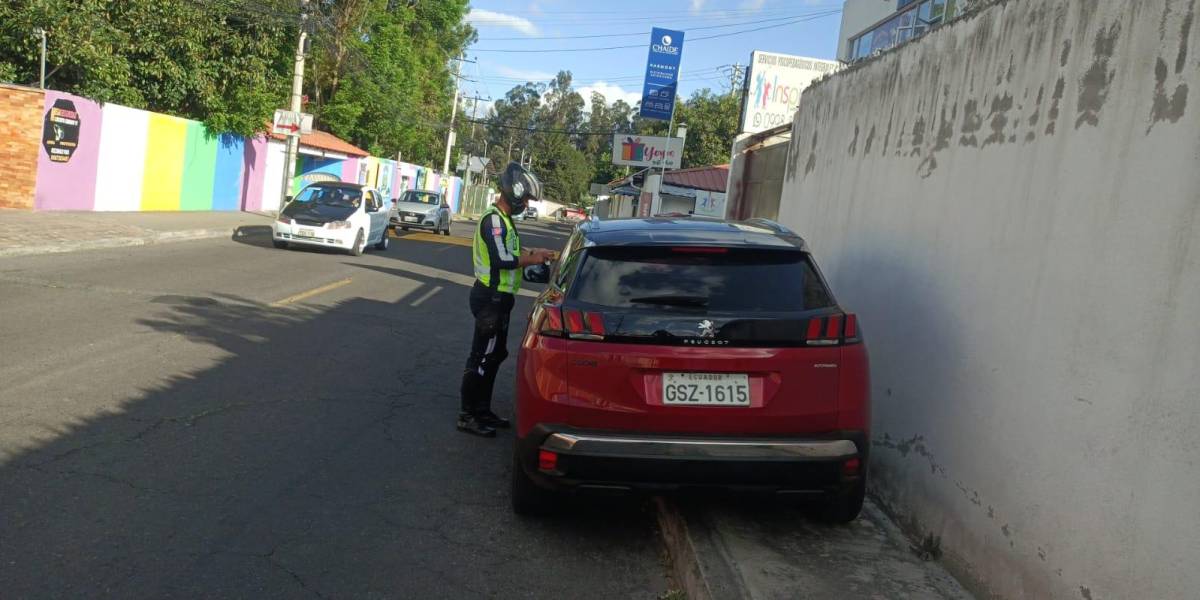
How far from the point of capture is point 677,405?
424 centimetres

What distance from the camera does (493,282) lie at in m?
6.38

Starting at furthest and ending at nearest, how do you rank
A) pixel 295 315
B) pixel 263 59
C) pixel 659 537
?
1. pixel 263 59
2. pixel 295 315
3. pixel 659 537

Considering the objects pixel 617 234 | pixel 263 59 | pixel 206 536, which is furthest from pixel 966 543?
pixel 263 59

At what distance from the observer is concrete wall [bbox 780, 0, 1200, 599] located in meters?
3.13

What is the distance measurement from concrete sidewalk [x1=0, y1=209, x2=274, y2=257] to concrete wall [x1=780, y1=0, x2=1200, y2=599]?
495 inches

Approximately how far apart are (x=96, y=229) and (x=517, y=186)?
13.7 m

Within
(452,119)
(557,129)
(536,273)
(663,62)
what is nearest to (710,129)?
(452,119)

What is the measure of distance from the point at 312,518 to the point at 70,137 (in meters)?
18.9

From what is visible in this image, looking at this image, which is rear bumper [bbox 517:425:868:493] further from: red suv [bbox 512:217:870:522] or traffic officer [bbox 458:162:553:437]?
traffic officer [bbox 458:162:553:437]

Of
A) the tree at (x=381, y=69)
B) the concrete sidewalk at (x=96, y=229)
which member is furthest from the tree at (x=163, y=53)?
the tree at (x=381, y=69)

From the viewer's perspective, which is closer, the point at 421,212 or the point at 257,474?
the point at 257,474

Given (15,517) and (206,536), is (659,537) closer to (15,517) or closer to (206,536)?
(206,536)

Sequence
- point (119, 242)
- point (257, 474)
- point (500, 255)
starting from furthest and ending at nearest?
point (119, 242), point (500, 255), point (257, 474)

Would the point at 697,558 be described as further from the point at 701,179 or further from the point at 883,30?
the point at 701,179
